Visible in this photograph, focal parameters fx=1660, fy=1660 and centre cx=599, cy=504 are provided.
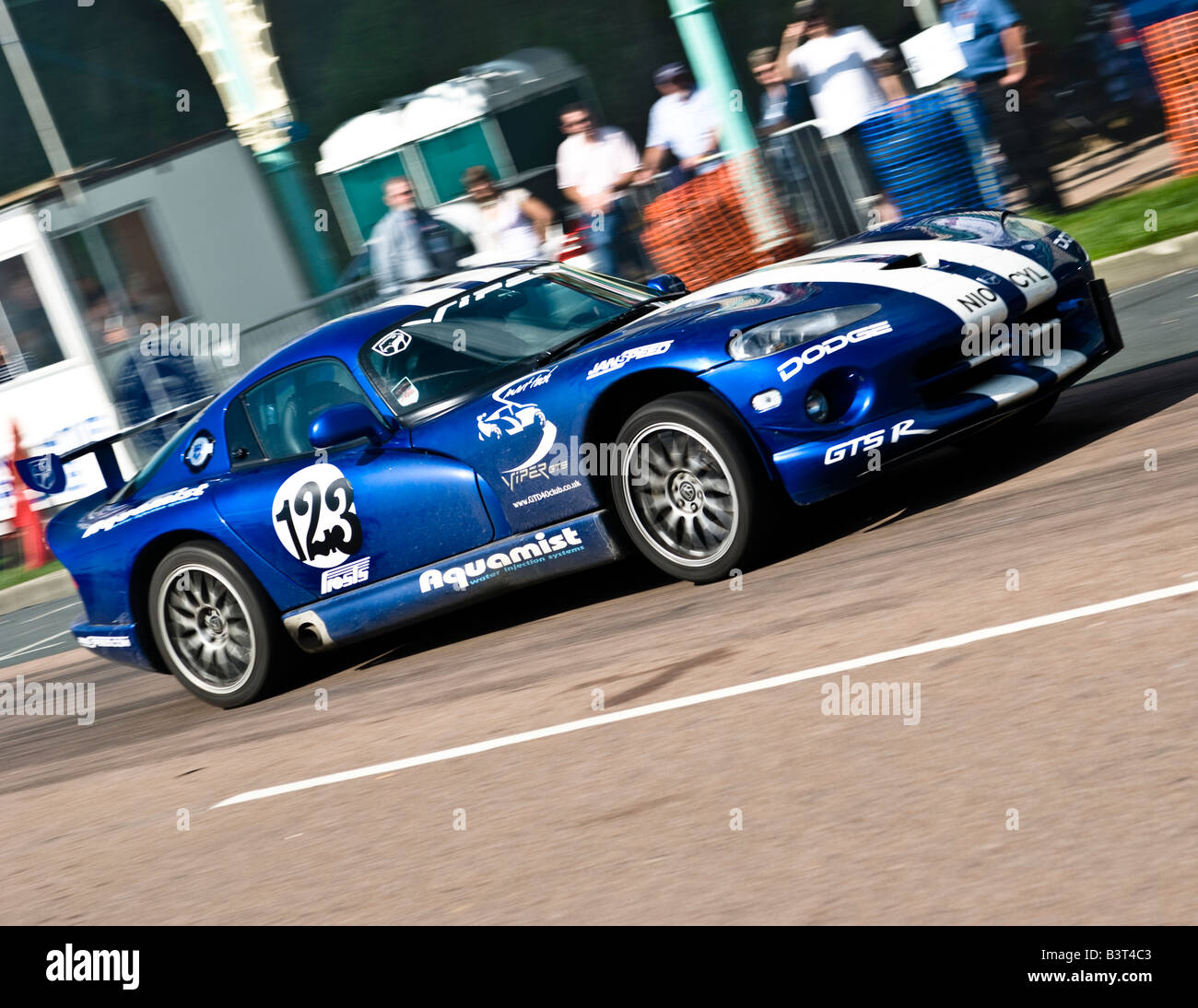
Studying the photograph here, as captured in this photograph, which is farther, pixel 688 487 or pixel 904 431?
pixel 688 487

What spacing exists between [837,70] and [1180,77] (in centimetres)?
247

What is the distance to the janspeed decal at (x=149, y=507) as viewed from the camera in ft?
22.9

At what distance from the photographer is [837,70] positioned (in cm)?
1257

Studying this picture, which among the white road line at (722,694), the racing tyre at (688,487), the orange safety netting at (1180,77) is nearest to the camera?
the white road line at (722,694)

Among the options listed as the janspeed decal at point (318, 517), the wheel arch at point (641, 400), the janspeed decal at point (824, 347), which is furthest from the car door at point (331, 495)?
the janspeed decal at point (824, 347)

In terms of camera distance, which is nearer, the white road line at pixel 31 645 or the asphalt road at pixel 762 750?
the asphalt road at pixel 762 750

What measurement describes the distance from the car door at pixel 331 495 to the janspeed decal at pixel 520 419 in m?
0.20

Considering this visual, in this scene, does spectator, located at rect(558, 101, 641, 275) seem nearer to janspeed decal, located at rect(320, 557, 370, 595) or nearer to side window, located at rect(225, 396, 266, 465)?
side window, located at rect(225, 396, 266, 465)

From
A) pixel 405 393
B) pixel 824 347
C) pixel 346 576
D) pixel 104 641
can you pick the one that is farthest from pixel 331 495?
pixel 824 347

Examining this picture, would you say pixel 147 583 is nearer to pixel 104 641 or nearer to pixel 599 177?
pixel 104 641

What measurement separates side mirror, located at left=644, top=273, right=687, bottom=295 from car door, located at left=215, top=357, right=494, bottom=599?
4.65ft

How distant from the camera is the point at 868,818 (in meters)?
3.57

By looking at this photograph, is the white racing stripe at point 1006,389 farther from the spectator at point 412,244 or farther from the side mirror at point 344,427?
the spectator at point 412,244
